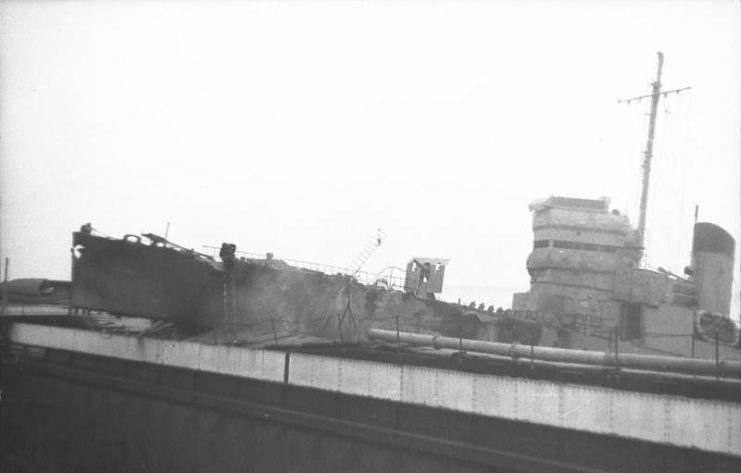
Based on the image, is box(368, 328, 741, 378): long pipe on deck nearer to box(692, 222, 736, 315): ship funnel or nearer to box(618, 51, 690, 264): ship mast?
box(692, 222, 736, 315): ship funnel

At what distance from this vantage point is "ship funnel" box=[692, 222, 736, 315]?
22.0 m

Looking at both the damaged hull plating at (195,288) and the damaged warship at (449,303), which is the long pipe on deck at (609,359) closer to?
the damaged warship at (449,303)

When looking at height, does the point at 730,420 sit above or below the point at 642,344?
above

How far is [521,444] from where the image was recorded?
27.5 feet

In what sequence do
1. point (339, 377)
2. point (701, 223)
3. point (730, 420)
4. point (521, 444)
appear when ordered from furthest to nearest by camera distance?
point (701, 223) < point (339, 377) < point (521, 444) < point (730, 420)

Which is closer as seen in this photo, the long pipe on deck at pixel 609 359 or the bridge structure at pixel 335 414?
the bridge structure at pixel 335 414

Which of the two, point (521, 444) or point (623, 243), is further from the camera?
point (623, 243)

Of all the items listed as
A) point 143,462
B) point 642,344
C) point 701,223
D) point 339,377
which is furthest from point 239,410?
point 701,223

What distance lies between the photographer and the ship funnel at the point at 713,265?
2202 cm

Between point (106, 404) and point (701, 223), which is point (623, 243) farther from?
point (106, 404)

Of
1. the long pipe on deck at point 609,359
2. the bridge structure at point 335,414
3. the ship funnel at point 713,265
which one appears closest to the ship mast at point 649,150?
the ship funnel at point 713,265

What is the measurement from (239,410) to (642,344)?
16.3 meters

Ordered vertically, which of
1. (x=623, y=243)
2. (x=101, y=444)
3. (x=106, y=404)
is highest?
(x=623, y=243)

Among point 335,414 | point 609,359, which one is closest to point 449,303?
point 335,414
